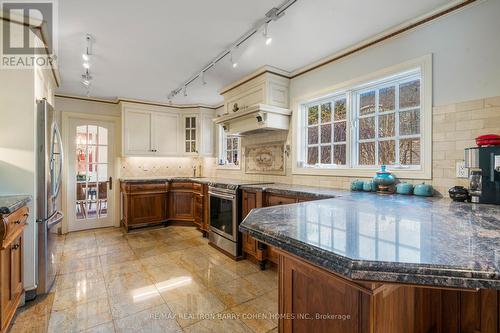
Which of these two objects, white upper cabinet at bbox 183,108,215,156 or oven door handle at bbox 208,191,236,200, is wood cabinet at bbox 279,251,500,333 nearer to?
oven door handle at bbox 208,191,236,200

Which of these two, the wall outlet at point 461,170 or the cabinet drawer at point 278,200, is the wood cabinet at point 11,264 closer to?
Answer: the cabinet drawer at point 278,200

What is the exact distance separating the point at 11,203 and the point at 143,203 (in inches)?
109

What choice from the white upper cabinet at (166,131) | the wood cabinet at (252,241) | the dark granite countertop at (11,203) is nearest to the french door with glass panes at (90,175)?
the white upper cabinet at (166,131)

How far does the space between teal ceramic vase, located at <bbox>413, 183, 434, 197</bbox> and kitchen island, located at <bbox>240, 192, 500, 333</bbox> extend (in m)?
0.57

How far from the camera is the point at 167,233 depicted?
4.34 m

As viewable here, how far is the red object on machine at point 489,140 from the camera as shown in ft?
5.50

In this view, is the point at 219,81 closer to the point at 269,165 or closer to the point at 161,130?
the point at 269,165

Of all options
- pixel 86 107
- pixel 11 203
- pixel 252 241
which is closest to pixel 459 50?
pixel 252 241

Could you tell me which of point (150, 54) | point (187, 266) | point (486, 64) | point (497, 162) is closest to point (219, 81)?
point (150, 54)

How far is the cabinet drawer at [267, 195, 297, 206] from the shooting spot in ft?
8.64

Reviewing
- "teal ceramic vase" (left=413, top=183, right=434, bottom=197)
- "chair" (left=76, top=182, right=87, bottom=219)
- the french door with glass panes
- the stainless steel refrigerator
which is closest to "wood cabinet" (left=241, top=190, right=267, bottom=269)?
"teal ceramic vase" (left=413, top=183, right=434, bottom=197)

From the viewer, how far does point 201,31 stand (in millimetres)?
2389

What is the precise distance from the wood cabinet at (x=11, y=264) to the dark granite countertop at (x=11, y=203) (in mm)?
39

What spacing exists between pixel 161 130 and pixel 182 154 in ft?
2.11
